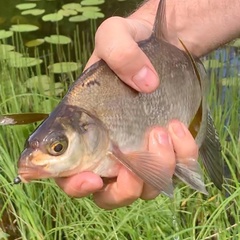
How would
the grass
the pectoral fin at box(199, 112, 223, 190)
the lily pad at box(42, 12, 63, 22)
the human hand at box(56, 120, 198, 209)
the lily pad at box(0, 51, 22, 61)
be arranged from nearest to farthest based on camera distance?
the human hand at box(56, 120, 198, 209)
the pectoral fin at box(199, 112, 223, 190)
the grass
the lily pad at box(0, 51, 22, 61)
the lily pad at box(42, 12, 63, 22)

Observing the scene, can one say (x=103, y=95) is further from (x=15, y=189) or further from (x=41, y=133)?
(x=15, y=189)

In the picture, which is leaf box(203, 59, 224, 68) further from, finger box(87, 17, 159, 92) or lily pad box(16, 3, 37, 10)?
lily pad box(16, 3, 37, 10)

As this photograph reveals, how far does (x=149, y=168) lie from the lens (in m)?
1.34

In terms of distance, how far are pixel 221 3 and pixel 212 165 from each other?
484mm

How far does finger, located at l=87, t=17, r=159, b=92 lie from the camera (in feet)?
4.60

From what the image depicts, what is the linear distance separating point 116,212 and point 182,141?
0.67 m

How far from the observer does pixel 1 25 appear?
15.6 feet

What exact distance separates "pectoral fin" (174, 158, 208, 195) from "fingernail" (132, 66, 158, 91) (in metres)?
0.17

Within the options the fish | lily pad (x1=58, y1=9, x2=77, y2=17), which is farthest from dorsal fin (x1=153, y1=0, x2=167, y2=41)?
lily pad (x1=58, y1=9, x2=77, y2=17)

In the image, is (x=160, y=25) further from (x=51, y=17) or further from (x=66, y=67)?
(x=51, y=17)

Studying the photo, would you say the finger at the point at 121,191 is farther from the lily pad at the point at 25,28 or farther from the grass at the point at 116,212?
the lily pad at the point at 25,28

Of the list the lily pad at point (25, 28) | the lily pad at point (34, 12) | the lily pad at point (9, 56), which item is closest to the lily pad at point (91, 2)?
the lily pad at point (34, 12)

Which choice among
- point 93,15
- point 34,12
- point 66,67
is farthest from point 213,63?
point 34,12

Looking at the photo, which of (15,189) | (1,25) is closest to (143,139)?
(15,189)
